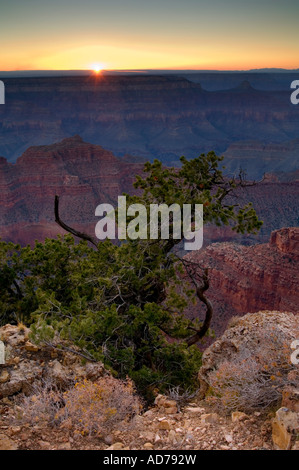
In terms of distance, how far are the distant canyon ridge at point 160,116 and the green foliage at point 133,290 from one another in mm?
73077

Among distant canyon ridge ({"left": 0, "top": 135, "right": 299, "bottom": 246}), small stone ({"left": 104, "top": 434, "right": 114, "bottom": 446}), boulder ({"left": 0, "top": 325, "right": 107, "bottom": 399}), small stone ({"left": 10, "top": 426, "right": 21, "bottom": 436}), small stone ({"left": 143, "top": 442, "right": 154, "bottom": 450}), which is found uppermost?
distant canyon ridge ({"left": 0, "top": 135, "right": 299, "bottom": 246})

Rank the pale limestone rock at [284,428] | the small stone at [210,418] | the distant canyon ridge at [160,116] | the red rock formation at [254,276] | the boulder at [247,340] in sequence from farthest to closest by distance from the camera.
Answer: the distant canyon ridge at [160,116], the red rock formation at [254,276], the boulder at [247,340], the small stone at [210,418], the pale limestone rock at [284,428]

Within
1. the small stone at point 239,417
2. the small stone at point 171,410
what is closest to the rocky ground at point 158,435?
the small stone at point 239,417

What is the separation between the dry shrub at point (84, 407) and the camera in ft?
15.6

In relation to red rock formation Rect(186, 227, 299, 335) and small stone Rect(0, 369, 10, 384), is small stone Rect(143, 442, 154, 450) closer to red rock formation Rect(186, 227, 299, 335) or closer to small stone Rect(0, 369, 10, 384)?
small stone Rect(0, 369, 10, 384)

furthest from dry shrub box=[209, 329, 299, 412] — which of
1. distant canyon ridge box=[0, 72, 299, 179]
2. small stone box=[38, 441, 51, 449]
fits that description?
distant canyon ridge box=[0, 72, 299, 179]

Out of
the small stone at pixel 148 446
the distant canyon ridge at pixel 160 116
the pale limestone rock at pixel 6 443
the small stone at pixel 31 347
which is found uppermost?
the distant canyon ridge at pixel 160 116

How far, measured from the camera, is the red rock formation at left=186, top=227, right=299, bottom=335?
1005 inches

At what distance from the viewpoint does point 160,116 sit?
101062 millimetres

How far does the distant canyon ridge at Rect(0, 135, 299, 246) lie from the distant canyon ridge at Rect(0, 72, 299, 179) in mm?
30630

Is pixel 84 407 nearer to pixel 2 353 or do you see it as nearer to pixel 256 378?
pixel 2 353

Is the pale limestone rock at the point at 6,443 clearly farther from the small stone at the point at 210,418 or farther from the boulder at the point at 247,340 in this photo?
the boulder at the point at 247,340

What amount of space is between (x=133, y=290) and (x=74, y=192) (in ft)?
145
